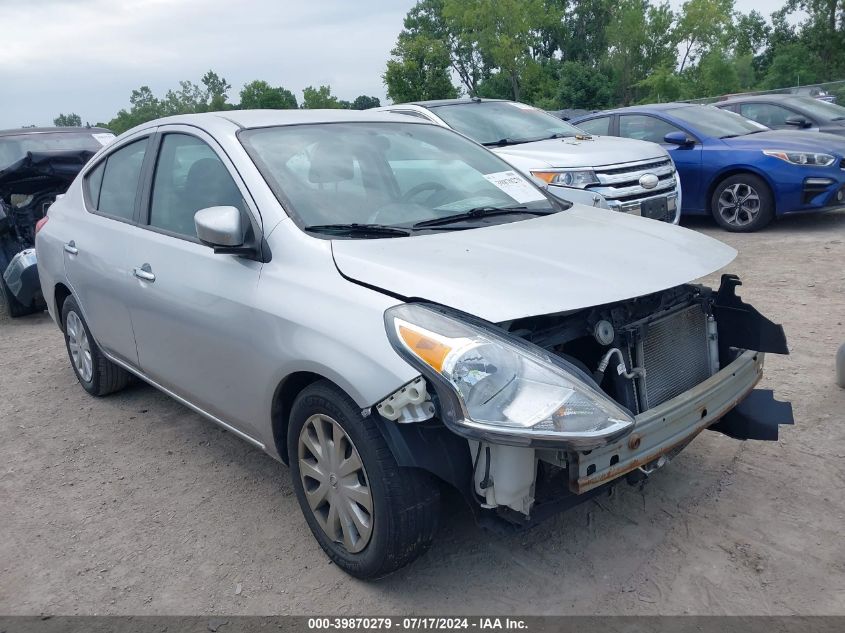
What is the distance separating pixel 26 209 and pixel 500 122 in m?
5.15

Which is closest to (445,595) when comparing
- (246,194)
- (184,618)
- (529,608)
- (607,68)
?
(529,608)

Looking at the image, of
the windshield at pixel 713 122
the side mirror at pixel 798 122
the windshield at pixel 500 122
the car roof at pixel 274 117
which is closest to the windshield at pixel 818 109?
the side mirror at pixel 798 122

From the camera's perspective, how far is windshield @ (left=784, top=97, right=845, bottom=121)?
11.0 metres

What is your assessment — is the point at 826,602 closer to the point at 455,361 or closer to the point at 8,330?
the point at 455,361

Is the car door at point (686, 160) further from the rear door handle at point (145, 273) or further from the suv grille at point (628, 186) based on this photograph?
the rear door handle at point (145, 273)

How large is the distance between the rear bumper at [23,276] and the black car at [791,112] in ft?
31.2

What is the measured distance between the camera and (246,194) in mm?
3193

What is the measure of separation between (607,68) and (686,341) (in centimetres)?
5118

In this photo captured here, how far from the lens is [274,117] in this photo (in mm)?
3766

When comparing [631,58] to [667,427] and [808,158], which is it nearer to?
[808,158]

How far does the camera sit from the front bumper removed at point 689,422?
2453 mm

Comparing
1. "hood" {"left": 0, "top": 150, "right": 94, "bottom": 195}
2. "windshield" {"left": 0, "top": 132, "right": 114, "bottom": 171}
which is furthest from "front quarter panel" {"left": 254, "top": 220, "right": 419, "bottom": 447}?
"windshield" {"left": 0, "top": 132, "right": 114, "bottom": 171}

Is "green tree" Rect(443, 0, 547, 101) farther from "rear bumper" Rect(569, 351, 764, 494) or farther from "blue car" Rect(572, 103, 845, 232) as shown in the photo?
"rear bumper" Rect(569, 351, 764, 494)

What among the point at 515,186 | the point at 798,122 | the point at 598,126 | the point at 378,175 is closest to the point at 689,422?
the point at 515,186
